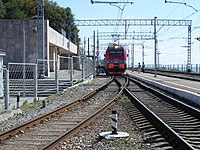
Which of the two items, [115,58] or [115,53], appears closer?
[115,58]

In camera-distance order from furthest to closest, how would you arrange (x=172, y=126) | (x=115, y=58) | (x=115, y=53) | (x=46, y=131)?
(x=115, y=53) → (x=115, y=58) → (x=172, y=126) → (x=46, y=131)

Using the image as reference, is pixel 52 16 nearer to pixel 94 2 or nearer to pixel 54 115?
pixel 94 2

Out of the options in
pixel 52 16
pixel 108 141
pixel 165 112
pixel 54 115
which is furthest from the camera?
pixel 52 16

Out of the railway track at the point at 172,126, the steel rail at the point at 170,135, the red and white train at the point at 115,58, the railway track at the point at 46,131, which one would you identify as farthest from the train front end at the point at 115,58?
the steel rail at the point at 170,135

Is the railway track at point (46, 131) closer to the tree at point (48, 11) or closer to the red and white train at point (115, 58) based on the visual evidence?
the red and white train at point (115, 58)

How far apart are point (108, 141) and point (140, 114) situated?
547 centimetres

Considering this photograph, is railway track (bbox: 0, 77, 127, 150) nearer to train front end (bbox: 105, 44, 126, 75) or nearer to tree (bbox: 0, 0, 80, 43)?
train front end (bbox: 105, 44, 126, 75)

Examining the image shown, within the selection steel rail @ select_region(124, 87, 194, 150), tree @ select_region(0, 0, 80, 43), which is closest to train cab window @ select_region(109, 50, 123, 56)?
tree @ select_region(0, 0, 80, 43)

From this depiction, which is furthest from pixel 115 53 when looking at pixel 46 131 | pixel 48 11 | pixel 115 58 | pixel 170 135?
A: pixel 48 11

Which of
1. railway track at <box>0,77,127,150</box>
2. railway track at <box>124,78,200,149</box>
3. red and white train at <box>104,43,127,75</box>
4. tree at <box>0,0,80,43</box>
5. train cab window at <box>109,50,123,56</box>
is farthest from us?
tree at <box>0,0,80,43</box>

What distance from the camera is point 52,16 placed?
311 ft

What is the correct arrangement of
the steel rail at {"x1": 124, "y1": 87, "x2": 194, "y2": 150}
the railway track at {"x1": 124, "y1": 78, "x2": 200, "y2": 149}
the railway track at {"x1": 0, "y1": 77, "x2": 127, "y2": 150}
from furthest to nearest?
the railway track at {"x1": 0, "y1": 77, "x2": 127, "y2": 150} < the railway track at {"x1": 124, "y1": 78, "x2": 200, "y2": 149} < the steel rail at {"x1": 124, "y1": 87, "x2": 194, "y2": 150}

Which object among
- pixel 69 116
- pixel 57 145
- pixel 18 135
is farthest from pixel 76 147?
pixel 69 116

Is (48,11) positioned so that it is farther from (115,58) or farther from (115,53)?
(115,58)
